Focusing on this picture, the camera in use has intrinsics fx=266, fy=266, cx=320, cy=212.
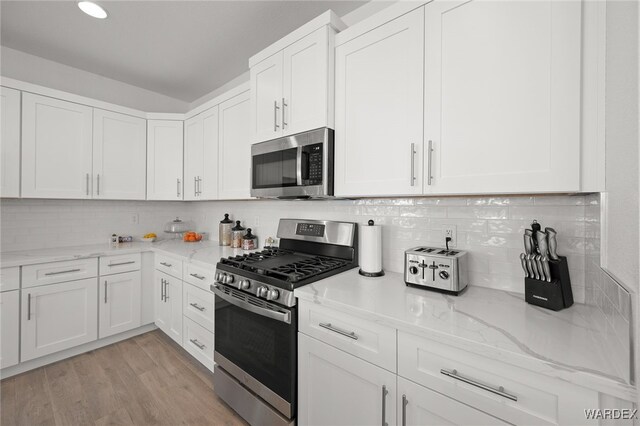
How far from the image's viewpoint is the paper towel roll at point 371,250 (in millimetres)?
1590

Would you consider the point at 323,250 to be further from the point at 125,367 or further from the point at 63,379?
the point at 63,379

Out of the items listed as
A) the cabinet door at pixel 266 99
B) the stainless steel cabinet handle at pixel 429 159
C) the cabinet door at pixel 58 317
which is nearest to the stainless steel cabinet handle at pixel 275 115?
the cabinet door at pixel 266 99

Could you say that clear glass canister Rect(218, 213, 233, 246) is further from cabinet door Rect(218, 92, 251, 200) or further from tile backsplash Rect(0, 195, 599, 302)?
cabinet door Rect(218, 92, 251, 200)

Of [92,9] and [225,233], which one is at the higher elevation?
[92,9]

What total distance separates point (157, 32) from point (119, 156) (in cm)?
138

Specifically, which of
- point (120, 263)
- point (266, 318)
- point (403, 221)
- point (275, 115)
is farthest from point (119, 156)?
point (403, 221)

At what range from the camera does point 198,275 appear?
84.6 inches

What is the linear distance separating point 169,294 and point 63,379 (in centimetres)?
91

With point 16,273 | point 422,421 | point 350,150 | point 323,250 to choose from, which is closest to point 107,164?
point 16,273

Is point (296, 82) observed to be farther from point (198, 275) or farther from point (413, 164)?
point (198, 275)

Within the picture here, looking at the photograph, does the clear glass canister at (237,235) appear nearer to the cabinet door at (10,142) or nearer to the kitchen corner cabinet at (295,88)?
the kitchen corner cabinet at (295,88)

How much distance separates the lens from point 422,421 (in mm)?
997

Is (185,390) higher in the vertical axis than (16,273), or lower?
lower

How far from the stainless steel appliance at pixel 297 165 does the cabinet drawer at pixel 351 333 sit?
70 cm
